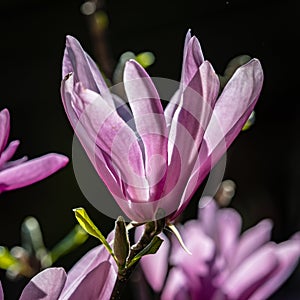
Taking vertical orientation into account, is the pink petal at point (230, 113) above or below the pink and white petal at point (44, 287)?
above

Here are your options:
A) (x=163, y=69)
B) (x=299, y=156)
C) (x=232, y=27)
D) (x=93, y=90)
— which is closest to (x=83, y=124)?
(x=93, y=90)

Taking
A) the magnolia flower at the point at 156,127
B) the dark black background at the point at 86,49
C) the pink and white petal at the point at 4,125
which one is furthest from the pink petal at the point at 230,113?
the dark black background at the point at 86,49

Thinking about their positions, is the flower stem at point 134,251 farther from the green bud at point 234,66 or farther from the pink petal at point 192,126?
the green bud at point 234,66

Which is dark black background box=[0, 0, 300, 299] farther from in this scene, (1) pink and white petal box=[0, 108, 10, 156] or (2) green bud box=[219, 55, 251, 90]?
(1) pink and white petal box=[0, 108, 10, 156]

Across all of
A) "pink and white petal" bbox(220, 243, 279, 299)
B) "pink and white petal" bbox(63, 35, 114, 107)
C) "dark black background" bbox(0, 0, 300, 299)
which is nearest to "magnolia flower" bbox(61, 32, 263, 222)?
"pink and white petal" bbox(63, 35, 114, 107)

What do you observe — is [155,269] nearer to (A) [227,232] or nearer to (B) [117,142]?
(A) [227,232]

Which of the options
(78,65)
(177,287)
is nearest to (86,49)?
(177,287)

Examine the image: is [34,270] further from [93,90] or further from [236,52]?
[236,52]
